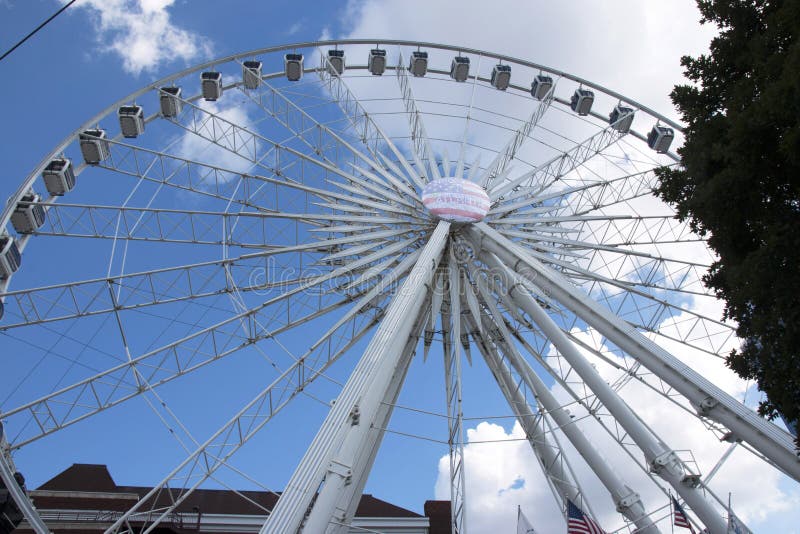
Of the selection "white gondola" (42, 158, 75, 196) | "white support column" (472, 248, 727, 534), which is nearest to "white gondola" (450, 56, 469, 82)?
"white support column" (472, 248, 727, 534)

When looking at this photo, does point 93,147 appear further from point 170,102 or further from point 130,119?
point 170,102

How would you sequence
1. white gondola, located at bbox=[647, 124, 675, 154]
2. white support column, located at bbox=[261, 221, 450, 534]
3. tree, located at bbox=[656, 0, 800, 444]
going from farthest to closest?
white gondola, located at bbox=[647, 124, 675, 154] < white support column, located at bbox=[261, 221, 450, 534] < tree, located at bbox=[656, 0, 800, 444]

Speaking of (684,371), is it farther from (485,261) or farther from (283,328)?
(283,328)

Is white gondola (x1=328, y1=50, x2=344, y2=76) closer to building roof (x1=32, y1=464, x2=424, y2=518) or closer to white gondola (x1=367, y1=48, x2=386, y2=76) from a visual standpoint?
white gondola (x1=367, y1=48, x2=386, y2=76)

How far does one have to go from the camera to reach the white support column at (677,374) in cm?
1427

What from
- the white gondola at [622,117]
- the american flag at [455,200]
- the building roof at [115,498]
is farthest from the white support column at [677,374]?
the building roof at [115,498]

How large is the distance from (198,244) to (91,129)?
232 inches

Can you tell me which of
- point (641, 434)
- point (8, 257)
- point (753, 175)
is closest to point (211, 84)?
point (8, 257)

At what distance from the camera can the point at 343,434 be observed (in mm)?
14438

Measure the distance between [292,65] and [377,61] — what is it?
3.97 metres

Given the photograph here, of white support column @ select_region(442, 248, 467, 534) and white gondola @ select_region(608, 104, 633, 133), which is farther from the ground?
white gondola @ select_region(608, 104, 633, 133)

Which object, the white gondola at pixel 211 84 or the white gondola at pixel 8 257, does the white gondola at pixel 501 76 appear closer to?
the white gondola at pixel 211 84

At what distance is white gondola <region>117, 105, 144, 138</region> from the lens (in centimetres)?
2516

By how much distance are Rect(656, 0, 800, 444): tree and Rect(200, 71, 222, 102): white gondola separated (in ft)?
64.3
